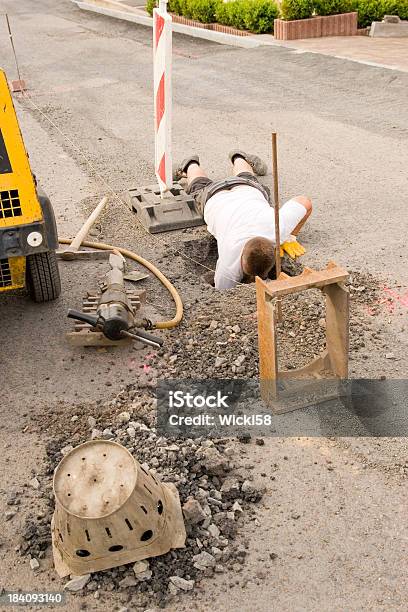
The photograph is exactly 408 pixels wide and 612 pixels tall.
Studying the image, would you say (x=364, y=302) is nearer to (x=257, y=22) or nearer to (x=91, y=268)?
(x=91, y=268)

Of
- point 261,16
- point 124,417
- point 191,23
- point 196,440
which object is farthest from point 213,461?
point 191,23

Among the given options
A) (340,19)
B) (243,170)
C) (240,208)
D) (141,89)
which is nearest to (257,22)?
(340,19)

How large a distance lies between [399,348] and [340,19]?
13105 millimetres

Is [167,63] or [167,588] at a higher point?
[167,63]

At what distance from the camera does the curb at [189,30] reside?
16656 mm

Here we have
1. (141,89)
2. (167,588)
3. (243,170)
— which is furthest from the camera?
(141,89)

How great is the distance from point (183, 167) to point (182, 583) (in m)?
5.55

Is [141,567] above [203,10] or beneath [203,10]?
beneath

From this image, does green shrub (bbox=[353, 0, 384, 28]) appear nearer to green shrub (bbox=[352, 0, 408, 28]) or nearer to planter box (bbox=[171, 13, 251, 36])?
green shrub (bbox=[352, 0, 408, 28])

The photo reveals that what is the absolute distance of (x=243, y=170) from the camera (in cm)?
815

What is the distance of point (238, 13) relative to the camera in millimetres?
17438

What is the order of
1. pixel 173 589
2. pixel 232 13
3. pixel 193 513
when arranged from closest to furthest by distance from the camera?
pixel 173 589 < pixel 193 513 < pixel 232 13
